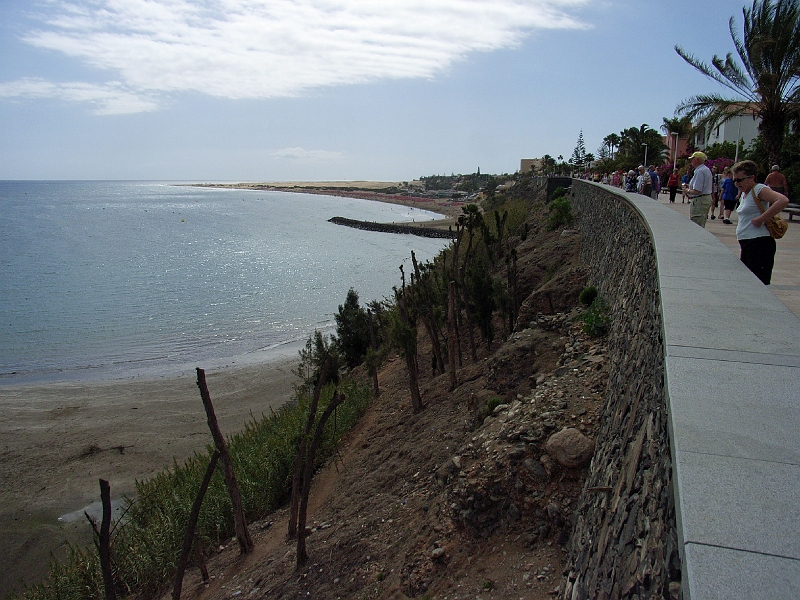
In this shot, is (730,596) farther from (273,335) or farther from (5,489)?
(273,335)

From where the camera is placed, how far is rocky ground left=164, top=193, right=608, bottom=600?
5.62 metres

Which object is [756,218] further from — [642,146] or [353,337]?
[642,146]

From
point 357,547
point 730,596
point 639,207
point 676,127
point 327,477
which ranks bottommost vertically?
point 327,477

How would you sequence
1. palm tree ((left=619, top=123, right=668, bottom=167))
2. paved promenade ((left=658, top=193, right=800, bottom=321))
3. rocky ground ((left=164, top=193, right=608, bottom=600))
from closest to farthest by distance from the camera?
1. rocky ground ((left=164, top=193, right=608, bottom=600))
2. paved promenade ((left=658, top=193, right=800, bottom=321))
3. palm tree ((left=619, top=123, right=668, bottom=167))

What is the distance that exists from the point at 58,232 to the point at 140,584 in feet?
276

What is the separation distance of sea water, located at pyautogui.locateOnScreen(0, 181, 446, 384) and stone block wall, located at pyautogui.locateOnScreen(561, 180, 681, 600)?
21715 millimetres

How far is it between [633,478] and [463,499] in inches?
130

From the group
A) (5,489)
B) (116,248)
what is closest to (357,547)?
(5,489)

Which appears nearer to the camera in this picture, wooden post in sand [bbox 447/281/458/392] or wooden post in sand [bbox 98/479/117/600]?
wooden post in sand [bbox 98/479/117/600]

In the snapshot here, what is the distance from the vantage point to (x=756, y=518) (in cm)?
195

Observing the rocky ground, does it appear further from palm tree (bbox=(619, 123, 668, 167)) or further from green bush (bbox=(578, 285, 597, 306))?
palm tree (bbox=(619, 123, 668, 167))

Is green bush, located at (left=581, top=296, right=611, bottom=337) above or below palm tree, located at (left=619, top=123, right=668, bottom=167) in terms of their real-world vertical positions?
below

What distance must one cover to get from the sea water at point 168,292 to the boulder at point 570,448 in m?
21.1

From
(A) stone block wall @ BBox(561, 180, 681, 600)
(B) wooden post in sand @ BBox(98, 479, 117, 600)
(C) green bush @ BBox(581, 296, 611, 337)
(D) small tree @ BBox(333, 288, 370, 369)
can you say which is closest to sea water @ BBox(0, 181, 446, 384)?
(D) small tree @ BBox(333, 288, 370, 369)
